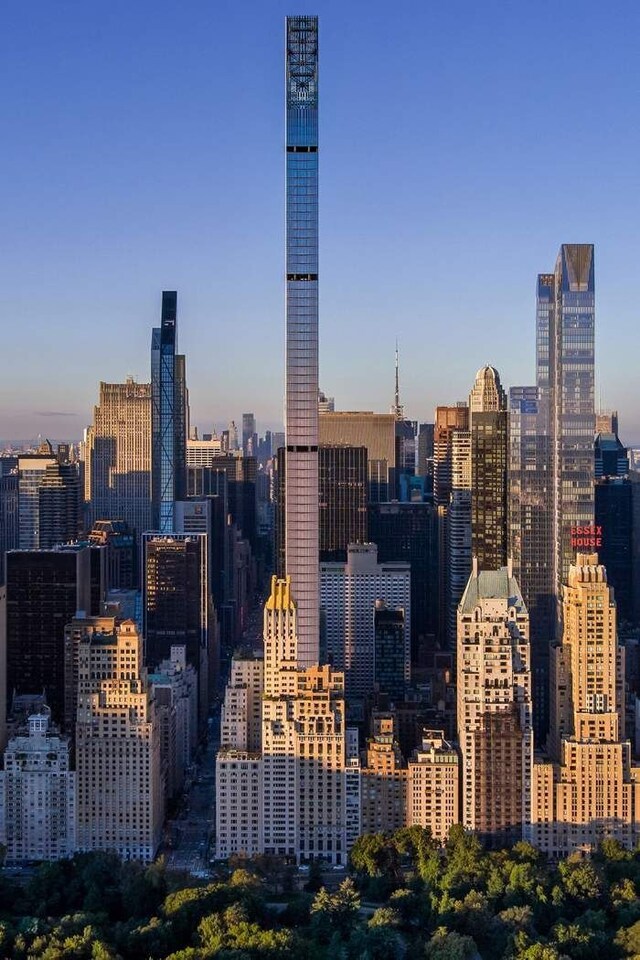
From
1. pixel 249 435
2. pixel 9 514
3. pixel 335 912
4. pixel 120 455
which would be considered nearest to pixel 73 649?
pixel 335 912

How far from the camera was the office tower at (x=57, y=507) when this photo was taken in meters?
76.1

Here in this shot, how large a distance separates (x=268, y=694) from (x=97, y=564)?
21.2 metres

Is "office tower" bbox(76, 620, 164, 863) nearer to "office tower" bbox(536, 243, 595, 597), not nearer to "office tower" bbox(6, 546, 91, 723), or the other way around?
"office tower" bbox(6, 546, 91, 723)

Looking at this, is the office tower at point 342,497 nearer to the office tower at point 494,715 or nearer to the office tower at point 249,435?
the office tower at point 494,715

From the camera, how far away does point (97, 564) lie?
5916 centimetres

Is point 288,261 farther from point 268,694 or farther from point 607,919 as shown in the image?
point 607,919

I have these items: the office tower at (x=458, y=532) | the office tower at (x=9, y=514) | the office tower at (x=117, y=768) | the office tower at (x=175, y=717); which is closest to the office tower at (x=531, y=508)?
the office tower at (x=458, y=532)

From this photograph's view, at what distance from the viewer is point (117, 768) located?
38.7m

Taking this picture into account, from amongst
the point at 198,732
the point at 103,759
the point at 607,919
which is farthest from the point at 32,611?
the point at 607,919

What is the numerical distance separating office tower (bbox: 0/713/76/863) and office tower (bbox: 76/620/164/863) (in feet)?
1.36

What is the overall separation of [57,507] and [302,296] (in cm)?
3269

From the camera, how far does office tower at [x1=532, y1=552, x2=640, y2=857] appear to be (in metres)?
38.0

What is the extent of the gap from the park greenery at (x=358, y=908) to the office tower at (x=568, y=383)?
15.2 meters

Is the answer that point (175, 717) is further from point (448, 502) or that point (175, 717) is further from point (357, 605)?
point (448, 502)
